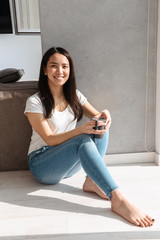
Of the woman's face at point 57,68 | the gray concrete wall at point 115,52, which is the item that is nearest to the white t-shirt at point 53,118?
the woman's face at point 57,68

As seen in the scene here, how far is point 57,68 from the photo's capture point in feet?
4.78

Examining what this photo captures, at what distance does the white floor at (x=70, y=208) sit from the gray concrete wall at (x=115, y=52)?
0.37 metres

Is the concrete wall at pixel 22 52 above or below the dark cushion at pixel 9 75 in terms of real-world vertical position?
above

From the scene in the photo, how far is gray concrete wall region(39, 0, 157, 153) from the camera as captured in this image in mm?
1653

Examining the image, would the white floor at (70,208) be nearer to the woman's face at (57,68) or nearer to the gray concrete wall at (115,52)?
the gray concrete wall at (115,52)

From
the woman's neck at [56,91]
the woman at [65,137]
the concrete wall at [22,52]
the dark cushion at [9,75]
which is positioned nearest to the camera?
the woman at [65,137]

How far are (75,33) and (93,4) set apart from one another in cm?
23

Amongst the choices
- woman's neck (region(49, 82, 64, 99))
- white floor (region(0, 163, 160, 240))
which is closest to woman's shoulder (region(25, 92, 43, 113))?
woman's neck (region(49, 82, 64, 99))

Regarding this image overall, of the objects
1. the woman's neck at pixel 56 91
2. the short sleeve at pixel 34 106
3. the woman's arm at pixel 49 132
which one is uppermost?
the woman's neck at pixel 56 91

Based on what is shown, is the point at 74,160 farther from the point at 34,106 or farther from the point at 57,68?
the point at 57,68

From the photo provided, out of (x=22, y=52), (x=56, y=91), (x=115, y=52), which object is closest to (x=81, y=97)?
(x=56, y=91)

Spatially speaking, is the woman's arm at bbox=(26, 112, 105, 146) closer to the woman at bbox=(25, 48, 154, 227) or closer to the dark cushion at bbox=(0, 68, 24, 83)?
the woman at bbox=(25, 48, 154, 227)

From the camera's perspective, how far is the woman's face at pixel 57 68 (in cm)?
145

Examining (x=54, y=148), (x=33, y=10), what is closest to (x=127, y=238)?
(x=54, y=148)
